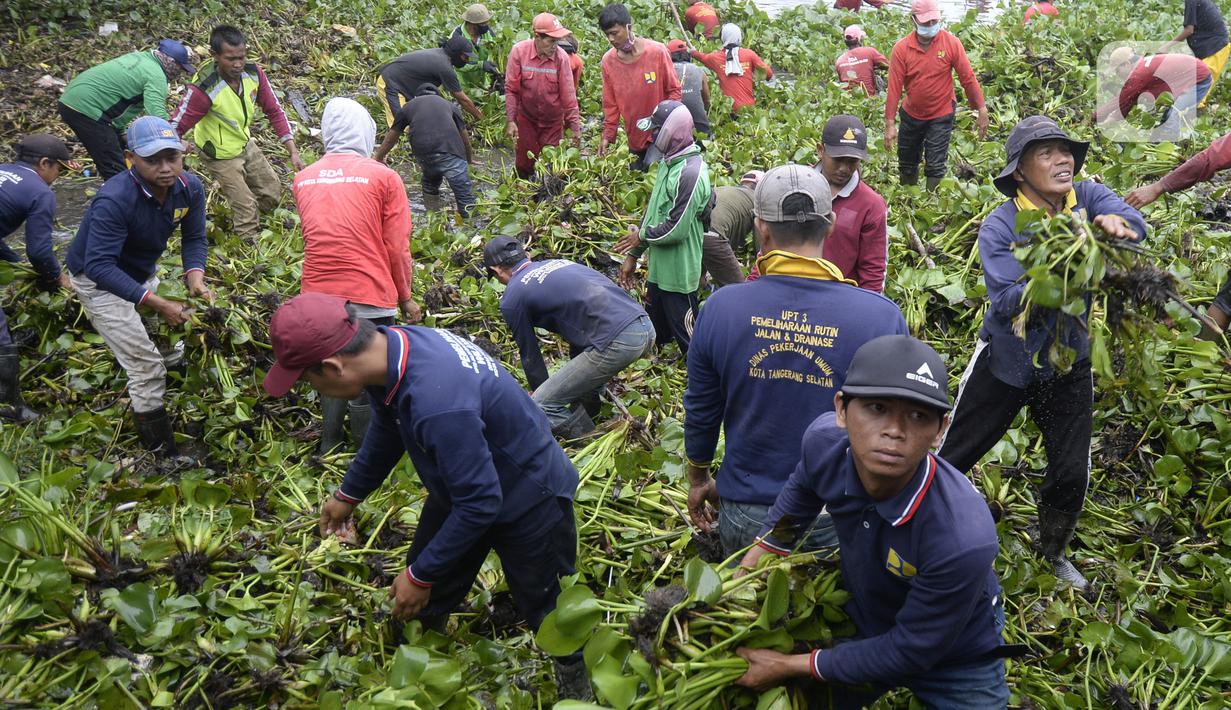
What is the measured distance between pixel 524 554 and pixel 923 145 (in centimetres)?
551

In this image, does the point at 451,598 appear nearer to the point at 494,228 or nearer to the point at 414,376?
the point at 414,376

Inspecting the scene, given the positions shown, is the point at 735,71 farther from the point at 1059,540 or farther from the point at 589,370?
the point at 1059,540

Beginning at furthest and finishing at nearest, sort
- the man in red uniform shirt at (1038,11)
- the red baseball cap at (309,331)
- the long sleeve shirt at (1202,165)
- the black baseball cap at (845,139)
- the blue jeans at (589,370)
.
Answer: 1. the man in red uniform shirt at (1038,11)
2. the blue jeans at (589,370)
3. the black baseball cap at (845,139)
4. the long sleeve shirt at (1202,165)
5. the red baseball cap at (309,331)

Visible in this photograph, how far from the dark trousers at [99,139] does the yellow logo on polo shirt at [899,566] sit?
22.3ft

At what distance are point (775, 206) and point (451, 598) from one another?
1.69m

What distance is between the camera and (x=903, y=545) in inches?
77.5

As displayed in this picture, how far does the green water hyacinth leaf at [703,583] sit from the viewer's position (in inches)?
88.8

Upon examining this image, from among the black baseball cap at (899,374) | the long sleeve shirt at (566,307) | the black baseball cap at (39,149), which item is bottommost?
the long sleeve shirt at (566,307)

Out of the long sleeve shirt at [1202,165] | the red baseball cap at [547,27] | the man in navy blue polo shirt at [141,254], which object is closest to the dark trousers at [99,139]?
the man in navy blue polo shirt at [141,254]

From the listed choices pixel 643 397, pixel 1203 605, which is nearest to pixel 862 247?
pixel 643 397

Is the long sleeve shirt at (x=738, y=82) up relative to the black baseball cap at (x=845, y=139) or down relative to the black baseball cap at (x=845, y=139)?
down

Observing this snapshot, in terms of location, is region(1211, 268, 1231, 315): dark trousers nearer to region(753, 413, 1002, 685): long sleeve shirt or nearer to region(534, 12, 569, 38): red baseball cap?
region(753, 413, 1002, 685): long sleeve shirt

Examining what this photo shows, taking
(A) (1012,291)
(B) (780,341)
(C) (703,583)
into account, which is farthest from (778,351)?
(A) (1012,291)

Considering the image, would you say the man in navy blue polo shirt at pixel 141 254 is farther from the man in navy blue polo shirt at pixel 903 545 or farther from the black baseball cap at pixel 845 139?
the man in navy blue polo shirt at pixel 903 545
